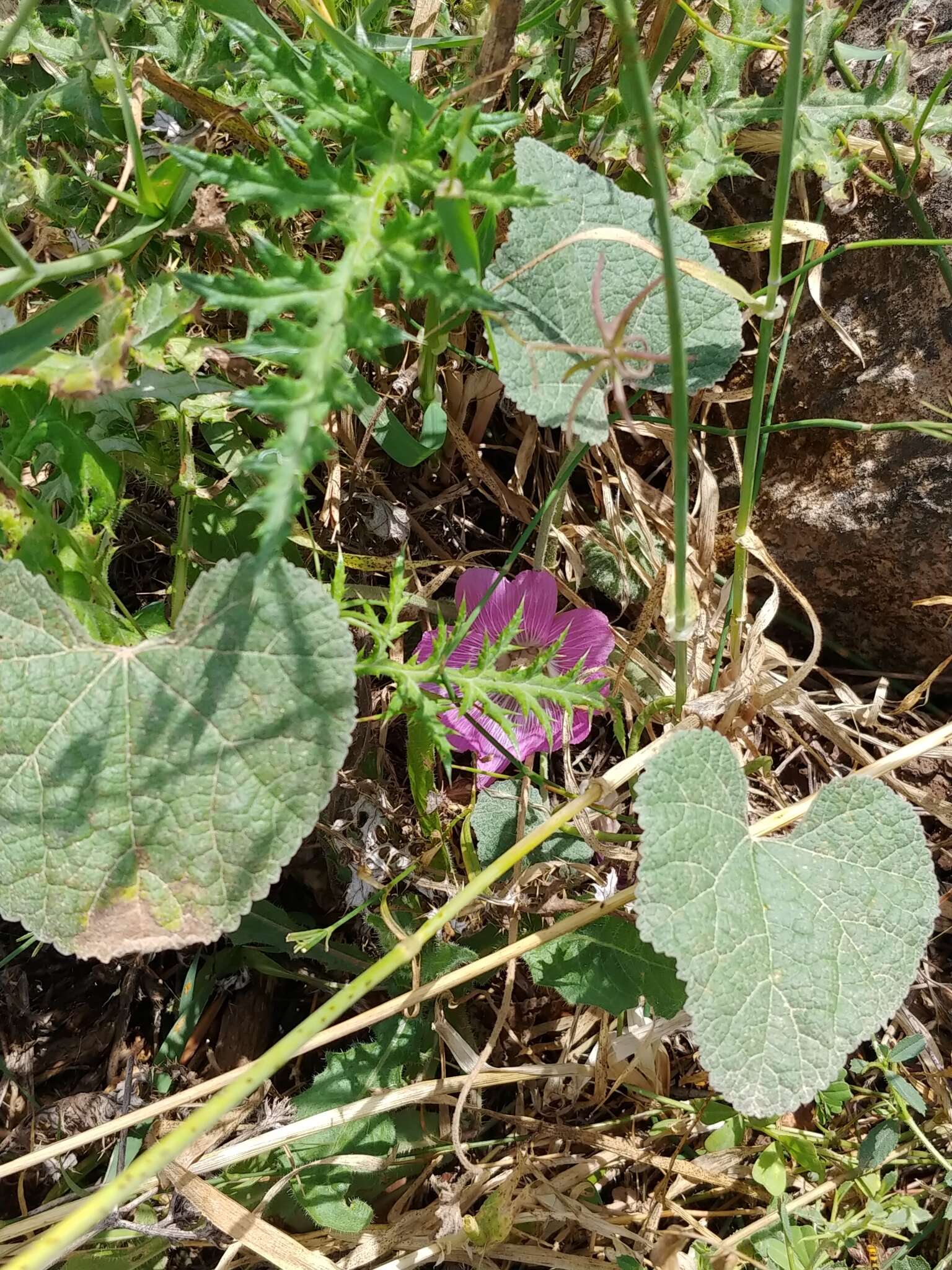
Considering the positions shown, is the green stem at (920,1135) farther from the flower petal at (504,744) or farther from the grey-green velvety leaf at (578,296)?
the grey-green velvety leaf at (578,296)

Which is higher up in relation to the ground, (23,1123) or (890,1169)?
(23,1123)

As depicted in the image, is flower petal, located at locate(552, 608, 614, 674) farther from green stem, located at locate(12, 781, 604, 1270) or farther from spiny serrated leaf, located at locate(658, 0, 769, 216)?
spiny serrated leaf, located at locate(658, 0, 769, 216)

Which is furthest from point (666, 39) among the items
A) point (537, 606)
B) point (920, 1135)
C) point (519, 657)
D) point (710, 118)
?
point (920, 1135)

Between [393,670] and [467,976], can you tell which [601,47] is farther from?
[467,976]

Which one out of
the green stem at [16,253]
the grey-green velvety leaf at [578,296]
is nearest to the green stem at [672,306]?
the grey-green velvety leaf at [578,296]

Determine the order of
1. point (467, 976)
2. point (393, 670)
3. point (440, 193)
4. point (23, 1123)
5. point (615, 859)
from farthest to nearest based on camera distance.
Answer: point (23, 1123)
point (615, 859)
point (467, 976)
point (393, 670)
point (440, 193)

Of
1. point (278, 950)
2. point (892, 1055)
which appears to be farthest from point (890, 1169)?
point (278, 950)

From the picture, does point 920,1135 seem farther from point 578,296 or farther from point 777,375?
point 578,296
